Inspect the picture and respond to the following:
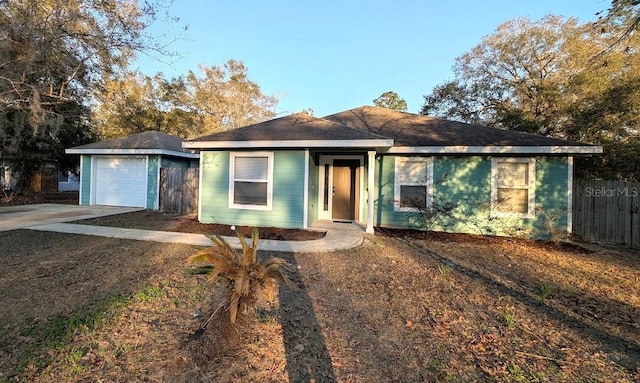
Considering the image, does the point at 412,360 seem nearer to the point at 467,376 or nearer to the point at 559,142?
the point at 467,376

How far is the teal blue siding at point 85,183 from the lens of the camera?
13438 mm

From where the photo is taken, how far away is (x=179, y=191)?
11.9m

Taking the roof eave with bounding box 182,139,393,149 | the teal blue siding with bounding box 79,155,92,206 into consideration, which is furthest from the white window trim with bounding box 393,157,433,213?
the teal blue siding with bounding box 79,155,92,206

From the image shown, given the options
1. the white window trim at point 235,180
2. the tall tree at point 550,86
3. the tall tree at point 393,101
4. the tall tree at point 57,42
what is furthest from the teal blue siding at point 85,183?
the tall tree at point 393,101

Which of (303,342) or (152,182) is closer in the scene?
(303,342)

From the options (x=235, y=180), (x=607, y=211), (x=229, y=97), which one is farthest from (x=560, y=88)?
(x=229, y=97)

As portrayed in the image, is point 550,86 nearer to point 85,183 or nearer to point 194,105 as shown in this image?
point 85,183

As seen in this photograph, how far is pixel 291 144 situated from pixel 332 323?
5.50 metres

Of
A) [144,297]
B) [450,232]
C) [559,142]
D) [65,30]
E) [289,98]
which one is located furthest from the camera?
[289,98]

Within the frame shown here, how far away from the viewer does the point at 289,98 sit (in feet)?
104

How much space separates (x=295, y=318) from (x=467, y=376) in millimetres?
1679

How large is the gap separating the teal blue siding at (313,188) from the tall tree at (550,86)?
7270mm

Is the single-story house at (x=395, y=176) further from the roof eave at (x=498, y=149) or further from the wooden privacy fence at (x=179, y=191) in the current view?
the wooden privacy fence at (x=179, y=191)

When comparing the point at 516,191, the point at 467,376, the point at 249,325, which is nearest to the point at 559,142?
the point at 516,191
